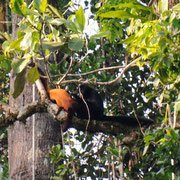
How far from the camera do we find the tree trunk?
371 cm

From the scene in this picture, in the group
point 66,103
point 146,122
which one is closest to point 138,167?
point 146,122

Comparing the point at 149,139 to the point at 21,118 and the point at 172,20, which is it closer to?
the point at 172,20

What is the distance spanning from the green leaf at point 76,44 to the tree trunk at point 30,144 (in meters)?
1.52

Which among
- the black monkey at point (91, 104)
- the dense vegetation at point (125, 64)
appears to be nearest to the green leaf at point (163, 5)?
the dense vegetation at point (125, 64)

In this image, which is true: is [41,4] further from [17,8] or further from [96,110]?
[96,110]

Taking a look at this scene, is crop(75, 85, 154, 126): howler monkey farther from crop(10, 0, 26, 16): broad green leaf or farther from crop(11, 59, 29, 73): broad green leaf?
crop(10, 0, 26, 16): broad green leaf

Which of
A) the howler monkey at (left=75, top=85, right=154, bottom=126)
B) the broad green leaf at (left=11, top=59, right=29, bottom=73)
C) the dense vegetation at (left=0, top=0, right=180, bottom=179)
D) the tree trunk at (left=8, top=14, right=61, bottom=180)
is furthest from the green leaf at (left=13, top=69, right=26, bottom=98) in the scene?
the howler monkey at (left=75, top=85, right=154, bottom=126)

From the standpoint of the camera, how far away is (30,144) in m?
3.83

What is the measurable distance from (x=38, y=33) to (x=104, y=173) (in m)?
2.36

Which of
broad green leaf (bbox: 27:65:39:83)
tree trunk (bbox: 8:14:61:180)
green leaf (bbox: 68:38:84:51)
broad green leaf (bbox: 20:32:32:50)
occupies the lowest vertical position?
tree trunk (bbox: 8:14:61:180)

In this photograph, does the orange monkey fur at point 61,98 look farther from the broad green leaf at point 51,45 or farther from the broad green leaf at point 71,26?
the broad green leaf at point 71,26

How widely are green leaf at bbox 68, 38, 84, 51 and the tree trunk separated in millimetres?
1516

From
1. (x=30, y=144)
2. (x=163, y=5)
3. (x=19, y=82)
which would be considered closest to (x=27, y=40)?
(x=19, y=82)

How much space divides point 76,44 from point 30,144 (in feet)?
5.85
